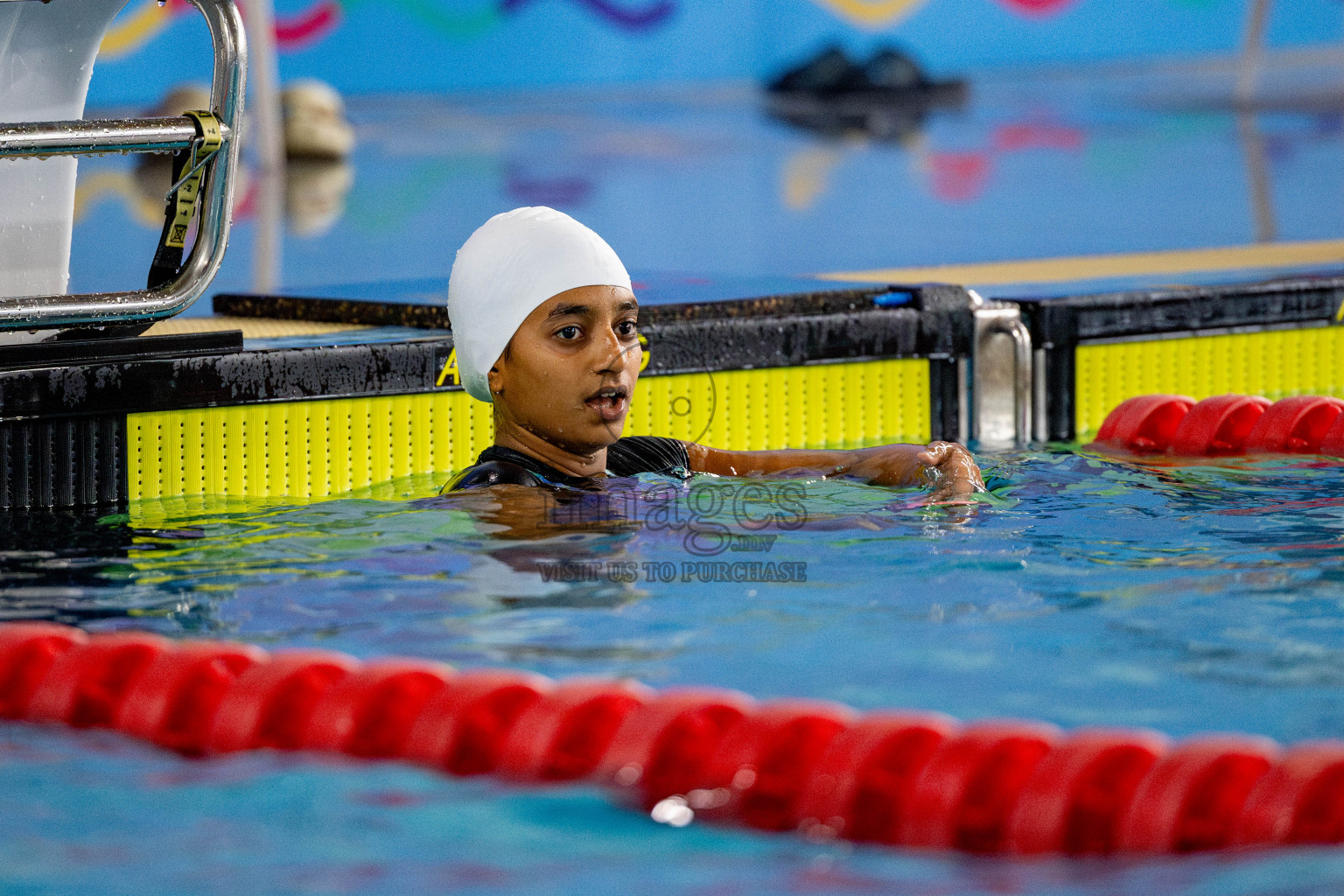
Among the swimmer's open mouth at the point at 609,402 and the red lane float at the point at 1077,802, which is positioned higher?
the swimmer's open mouth at the point at 609,402

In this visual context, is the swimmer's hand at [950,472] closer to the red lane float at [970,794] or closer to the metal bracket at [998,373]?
the metal bracket at [998,373]

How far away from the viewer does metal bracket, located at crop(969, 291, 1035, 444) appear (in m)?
5.02

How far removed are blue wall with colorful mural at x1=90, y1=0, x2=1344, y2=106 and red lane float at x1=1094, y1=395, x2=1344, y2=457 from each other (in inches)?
580

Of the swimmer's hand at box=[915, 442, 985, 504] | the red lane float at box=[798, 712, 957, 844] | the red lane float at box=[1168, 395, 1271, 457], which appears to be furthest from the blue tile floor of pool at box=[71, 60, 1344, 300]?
the red lane float at box=[798, 712, 957, 844]

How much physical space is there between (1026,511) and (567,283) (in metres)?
1.05

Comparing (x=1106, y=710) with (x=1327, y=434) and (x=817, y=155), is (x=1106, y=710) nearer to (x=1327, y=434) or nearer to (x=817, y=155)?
(x=1327, y=434)

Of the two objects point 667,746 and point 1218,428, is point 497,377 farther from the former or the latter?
point 1218,428

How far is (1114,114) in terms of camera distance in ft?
64.3

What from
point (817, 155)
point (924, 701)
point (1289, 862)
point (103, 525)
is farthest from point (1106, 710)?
point (817, 155)

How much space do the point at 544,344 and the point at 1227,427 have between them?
6.53ft

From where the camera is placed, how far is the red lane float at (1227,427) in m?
4.51

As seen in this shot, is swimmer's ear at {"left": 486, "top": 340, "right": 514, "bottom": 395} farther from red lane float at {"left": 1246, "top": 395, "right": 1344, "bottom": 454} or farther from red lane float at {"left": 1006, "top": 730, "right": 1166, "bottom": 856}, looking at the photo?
red lane float at {"left": 1246, "top": 395, "right": 1344, "bottom": 454}

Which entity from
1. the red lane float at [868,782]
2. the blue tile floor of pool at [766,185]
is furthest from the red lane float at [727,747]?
the blue tile floor of pool at [766,185]

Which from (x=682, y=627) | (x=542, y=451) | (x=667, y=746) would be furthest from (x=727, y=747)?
(x=542, y=451)
